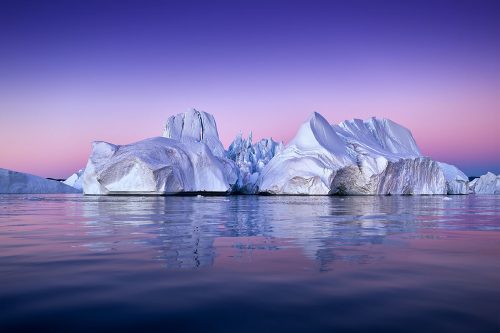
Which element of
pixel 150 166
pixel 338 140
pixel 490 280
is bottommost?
pixel 490 280

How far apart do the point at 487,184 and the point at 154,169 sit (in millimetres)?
77259

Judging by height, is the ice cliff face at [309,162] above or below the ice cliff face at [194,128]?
below

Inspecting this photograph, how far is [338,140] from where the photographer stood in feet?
182

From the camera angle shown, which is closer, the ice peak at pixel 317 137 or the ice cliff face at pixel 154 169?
the ice cliff face at pixel 154 169

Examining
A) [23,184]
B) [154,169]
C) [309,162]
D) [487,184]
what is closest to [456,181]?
[487,184]

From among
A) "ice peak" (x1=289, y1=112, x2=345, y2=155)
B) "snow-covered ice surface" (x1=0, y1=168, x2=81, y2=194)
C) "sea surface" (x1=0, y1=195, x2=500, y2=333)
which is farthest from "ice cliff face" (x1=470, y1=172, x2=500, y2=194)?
"sea surface" (x1=0, y1=195, x2=500, y2=333)

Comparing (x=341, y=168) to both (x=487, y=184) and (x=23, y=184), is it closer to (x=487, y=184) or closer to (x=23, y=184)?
(x=23, y=184)

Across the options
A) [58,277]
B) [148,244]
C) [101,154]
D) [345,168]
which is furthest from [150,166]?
[58,277]

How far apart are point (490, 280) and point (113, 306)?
3791mm

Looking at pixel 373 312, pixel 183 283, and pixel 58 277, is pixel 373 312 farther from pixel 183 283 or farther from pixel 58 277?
pixel 58 277

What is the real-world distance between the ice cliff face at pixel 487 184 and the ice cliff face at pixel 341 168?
32771mm

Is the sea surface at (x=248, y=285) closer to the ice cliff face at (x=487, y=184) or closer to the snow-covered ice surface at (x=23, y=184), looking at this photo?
the snow-covered ice surface at (x=23, y=184)

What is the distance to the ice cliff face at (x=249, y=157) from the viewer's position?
60094 mm

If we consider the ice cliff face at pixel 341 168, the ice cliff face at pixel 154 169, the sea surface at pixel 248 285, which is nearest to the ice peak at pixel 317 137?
the ice cliff face at pixel 341 168
